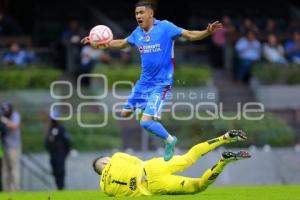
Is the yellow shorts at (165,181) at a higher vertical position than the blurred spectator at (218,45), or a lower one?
lower

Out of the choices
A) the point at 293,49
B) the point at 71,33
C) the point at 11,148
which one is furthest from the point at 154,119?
the point at 293,49

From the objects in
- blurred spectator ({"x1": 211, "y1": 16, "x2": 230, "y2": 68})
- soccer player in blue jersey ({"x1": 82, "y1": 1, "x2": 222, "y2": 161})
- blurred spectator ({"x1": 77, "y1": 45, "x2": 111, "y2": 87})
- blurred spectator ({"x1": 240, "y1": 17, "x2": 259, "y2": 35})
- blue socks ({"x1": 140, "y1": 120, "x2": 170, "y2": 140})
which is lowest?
blue socks ({"x1": 140, "y1": 120, "x2": 170, "y2": 140})

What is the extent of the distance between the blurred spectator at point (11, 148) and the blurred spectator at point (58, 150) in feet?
2.47

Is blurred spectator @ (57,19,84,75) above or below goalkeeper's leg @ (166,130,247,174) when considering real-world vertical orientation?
above

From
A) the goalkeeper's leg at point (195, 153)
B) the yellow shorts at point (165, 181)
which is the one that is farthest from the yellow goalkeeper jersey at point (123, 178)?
the goalkeeper's leg at point (195, 153)

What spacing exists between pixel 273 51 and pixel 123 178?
46.0 feet

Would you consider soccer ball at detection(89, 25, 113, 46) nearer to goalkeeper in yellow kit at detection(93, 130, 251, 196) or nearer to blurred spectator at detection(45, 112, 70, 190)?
goalkeeper in yellow kit at detection(93, 130, 251, 196)

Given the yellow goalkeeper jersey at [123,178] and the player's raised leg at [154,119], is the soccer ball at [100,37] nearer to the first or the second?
the player's raised leg at [154,119]

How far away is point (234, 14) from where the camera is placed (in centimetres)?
3253

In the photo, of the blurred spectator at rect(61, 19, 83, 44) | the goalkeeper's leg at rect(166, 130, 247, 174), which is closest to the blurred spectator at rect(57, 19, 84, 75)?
the blurred spectator at rect(61, 19, 83, 44)

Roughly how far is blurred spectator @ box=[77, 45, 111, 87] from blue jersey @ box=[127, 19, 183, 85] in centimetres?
1048

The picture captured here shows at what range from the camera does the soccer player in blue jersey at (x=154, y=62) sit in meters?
17.2

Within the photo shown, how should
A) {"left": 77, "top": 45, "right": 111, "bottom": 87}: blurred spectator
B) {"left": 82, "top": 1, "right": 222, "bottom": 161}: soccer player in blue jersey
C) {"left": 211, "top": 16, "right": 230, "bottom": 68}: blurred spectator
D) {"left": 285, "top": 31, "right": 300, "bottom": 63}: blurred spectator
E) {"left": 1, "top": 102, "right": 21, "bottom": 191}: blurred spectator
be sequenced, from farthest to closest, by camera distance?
{"left": 211, "top": 16, "right": 230, "bottom": 68}: blurred spectator < {"left": 285, "top": 31, "right": 300, "bottom": 63}: blurred spectator < {"left": 77, "top": 45, "right": 111, "bottom": 87}: blurred spectator < {"left": 1, "top": 102, "right": 21, "bottom": 191}: blurred spectator < {"left": 82, "top": 1, "right": 222, "bottom": 161}: soccer player in blue jersey

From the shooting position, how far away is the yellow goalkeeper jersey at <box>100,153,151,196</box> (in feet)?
52.7
